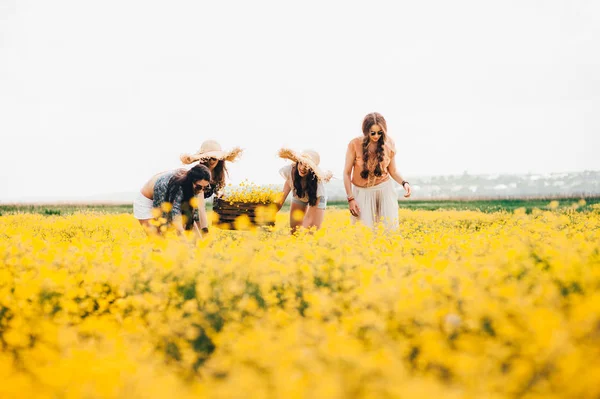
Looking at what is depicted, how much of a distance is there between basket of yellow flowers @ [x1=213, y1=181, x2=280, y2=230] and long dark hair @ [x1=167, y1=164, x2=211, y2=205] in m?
0.91

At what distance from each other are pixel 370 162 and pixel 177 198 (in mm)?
2533

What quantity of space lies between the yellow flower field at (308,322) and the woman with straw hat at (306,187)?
1.86 m

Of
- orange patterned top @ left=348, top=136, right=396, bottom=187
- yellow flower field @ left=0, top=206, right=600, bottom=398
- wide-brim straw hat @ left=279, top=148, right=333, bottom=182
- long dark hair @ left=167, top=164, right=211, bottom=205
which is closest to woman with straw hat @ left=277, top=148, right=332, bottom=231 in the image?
wide-brim straw hat @ left=279, top=148, right=333, bottom=182

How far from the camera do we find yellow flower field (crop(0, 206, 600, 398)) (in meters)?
2.02

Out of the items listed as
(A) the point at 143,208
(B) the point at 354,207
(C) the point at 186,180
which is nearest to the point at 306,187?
(B) the point at 354,207

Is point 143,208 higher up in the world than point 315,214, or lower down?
higher up

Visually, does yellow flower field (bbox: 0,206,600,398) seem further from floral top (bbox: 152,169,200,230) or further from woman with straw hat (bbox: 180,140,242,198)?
woman with straw hat (bbox: 180,140,242,198)

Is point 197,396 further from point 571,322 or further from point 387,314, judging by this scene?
point 571,322

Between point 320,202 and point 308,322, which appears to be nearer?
point 308,322

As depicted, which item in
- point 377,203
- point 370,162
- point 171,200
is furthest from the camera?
point 377,203

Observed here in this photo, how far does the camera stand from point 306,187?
7.48 metres

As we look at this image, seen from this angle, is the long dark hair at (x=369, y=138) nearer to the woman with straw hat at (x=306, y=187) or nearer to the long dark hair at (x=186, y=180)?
the woman with straw hat at (x=306, y=187)

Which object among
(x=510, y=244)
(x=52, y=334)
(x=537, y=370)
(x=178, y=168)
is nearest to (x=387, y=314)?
(x=537, y=370)

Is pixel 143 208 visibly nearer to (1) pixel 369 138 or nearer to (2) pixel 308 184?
(2) pixel 308 184
